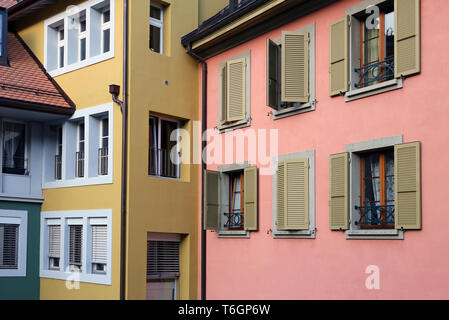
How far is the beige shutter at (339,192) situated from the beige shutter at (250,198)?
2147mm

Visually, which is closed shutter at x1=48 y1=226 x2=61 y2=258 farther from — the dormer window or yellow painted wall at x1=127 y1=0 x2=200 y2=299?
the dormer window

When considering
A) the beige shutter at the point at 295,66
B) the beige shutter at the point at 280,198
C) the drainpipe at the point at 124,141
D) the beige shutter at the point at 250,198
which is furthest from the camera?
the drainpipe at the point at 124,141

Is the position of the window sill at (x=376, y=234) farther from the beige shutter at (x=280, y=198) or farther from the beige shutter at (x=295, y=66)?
the beige shutter at (x=295, y=66)

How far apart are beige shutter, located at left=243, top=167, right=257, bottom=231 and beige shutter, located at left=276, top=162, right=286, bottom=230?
0.67 m

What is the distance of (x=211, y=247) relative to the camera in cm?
1398

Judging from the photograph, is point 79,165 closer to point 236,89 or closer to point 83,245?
point 83,245

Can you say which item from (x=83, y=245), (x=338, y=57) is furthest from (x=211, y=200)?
(x=338, y=57)

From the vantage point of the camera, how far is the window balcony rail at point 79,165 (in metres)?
14.7

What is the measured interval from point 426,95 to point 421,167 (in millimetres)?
1109

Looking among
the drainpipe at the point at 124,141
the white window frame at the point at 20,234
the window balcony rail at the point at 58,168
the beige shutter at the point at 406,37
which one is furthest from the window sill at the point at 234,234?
the white window frame at the point at 20,234


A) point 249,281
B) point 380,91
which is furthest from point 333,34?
point 249,281

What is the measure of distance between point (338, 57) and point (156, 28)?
16.4 ft

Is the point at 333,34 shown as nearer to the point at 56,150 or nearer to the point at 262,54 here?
the point at 262,54

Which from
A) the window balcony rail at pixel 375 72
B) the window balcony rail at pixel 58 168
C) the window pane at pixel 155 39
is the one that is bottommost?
the window balcony rail at pixel 58 168
